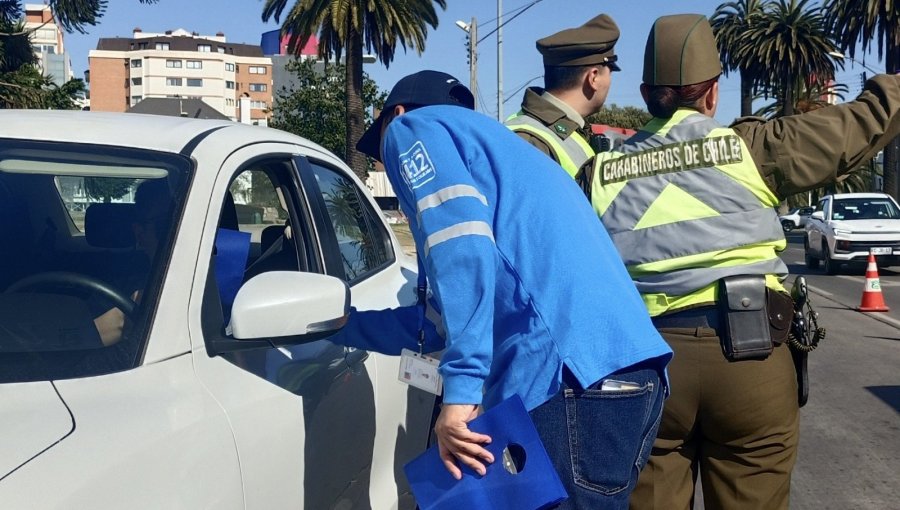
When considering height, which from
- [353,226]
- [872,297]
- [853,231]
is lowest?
[872,297]

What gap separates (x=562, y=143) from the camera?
10.0ft

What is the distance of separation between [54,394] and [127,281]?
482 millimetres

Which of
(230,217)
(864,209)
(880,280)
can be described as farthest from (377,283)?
(864,209)

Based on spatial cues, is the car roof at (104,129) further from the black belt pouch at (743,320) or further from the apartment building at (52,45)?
the apartment building at (52,45)

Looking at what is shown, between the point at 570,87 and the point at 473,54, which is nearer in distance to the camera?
the point at 570,87

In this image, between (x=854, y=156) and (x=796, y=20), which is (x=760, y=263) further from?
(x=796, y=20)

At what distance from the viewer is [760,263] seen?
2.70 metres

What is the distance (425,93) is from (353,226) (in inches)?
50.7

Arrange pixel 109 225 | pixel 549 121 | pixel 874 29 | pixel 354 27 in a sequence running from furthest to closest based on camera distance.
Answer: pixel 874 29
pixel 354 27
pixel 549 121
pixel 109 225

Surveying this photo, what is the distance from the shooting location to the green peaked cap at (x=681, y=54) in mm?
2742

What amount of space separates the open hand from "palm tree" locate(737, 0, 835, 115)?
47.6 metres

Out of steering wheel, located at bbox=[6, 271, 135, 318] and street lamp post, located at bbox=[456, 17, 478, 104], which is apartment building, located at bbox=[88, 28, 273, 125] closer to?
street lamp post, located at bbox=[456, 17, 478, 104]

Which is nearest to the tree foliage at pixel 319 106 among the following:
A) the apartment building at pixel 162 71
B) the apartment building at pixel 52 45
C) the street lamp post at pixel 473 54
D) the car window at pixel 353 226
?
the street lamp post at pixel 473 54

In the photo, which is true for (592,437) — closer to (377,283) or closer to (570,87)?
(570,87)
